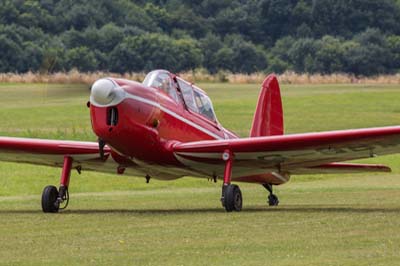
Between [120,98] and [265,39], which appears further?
[265,39]

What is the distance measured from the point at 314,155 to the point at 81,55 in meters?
29.3

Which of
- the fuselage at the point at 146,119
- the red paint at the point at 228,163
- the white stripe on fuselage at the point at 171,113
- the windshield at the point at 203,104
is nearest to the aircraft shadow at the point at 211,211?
the red paint at the point at 228,163

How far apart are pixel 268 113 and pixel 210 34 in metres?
54.4

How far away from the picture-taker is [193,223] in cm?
1565

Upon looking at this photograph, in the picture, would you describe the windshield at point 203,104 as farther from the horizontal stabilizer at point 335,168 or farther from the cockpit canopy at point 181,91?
the horizontal stabilizer at point 335,168

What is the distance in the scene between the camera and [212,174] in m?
19.7

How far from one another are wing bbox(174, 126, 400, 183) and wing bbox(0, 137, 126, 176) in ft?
4.75

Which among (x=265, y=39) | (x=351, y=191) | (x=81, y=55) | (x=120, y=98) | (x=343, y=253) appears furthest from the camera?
(x=265, y=39)

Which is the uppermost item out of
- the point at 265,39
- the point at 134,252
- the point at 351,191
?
the point at 134,252

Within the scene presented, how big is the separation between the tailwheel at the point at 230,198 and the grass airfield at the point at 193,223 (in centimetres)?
16

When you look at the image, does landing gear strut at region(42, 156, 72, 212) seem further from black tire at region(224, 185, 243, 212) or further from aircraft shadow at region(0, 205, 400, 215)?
black tire at region(224, 185, 243, 212)

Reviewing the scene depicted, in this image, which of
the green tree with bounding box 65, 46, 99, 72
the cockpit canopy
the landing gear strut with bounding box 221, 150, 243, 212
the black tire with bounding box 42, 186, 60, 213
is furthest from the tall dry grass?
the landing gear strut with bounding box 221, 150, 243, 212

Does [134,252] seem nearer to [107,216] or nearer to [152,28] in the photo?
[107,216]

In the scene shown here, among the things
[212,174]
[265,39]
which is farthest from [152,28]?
[212,174]
